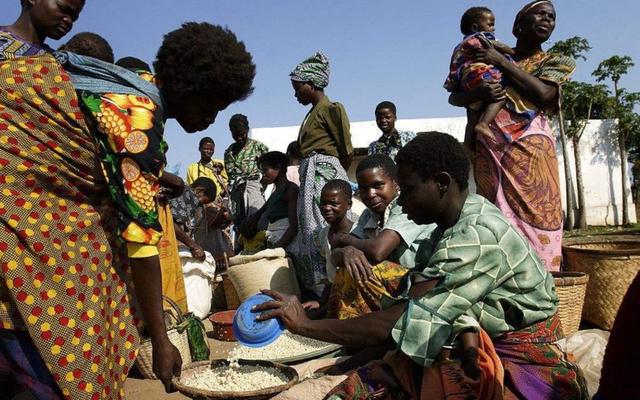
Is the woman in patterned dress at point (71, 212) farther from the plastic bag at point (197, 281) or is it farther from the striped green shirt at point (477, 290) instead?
the plastic bag at point (197, 281)

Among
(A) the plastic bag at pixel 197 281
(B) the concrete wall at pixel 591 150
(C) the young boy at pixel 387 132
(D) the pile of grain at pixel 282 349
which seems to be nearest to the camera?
(D) the pile of grain at pixel 282 349

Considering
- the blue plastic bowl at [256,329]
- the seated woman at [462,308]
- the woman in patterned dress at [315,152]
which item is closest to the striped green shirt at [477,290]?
the seated woman at [462,308]

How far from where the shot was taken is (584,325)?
3789 mm

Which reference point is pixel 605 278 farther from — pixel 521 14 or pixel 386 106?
pixel 386 106

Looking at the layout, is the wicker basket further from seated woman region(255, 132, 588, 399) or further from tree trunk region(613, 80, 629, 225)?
tree trunk region(613, 80, 629, 225)

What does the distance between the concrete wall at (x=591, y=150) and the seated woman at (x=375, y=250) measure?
12.1 metres

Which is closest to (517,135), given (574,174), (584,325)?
(584,325)

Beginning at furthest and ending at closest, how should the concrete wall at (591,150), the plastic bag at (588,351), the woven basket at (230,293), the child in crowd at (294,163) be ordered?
the concrete wall at (591,150) → the child in crowd at (294,163) → the woven basket at (230,293) → the plastic bag at (588,351)

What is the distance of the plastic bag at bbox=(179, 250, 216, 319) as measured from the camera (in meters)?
5.01

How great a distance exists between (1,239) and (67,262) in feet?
0.58

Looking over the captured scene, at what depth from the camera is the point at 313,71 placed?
4.95m

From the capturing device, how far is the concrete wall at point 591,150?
1551cm

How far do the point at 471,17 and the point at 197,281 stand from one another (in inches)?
133

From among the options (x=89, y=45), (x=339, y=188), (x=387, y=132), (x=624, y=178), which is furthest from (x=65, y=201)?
(x=624, y=178)
